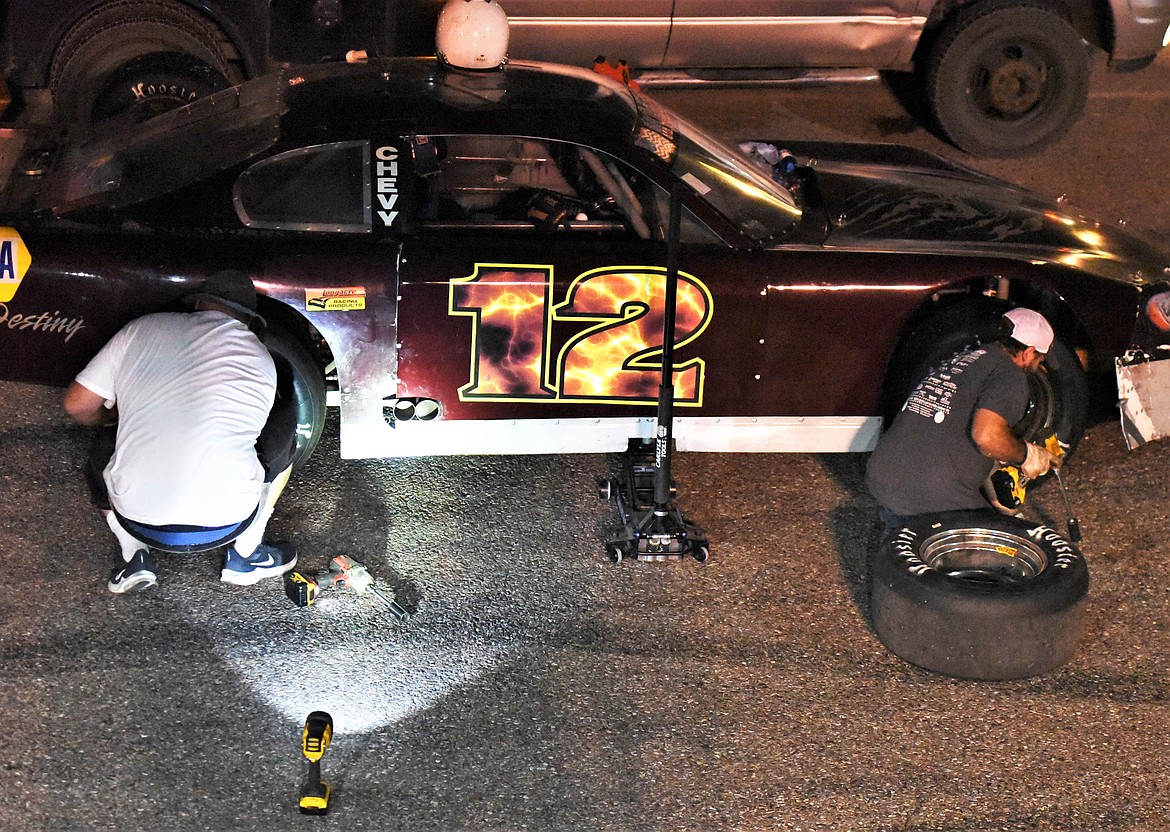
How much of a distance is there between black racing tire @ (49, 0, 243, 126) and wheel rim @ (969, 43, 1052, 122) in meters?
4.39

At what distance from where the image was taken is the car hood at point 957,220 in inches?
197

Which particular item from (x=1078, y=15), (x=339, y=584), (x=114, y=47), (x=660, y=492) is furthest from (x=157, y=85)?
(x=1078, y=15)

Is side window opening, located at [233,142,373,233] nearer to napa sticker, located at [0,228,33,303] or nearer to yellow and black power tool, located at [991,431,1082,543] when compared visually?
napa sticker, located at [0,228,33,303]

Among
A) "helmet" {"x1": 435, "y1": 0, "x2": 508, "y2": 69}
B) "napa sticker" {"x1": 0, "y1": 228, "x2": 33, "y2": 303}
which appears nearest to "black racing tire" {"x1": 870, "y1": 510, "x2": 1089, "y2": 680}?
"helmet" {"x1": 435, "y1": 0, "x2": 508, "y2": 69}

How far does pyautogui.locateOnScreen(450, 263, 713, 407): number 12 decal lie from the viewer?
15.2 ft

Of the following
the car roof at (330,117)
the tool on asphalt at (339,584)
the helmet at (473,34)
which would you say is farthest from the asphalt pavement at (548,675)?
the helmet at (473,34)

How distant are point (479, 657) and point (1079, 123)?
237 inches

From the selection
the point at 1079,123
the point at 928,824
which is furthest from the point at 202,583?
the point at 1079,123

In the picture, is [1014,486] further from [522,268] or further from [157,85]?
[157,85]

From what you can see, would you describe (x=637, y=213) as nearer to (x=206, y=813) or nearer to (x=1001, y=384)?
(x=1001, y=384)

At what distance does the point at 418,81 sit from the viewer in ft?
16.2

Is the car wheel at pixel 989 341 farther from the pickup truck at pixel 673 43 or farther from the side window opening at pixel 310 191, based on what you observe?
the pickup truck at pixel 673 43

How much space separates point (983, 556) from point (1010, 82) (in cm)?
414

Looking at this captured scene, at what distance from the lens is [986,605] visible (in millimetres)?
4176
